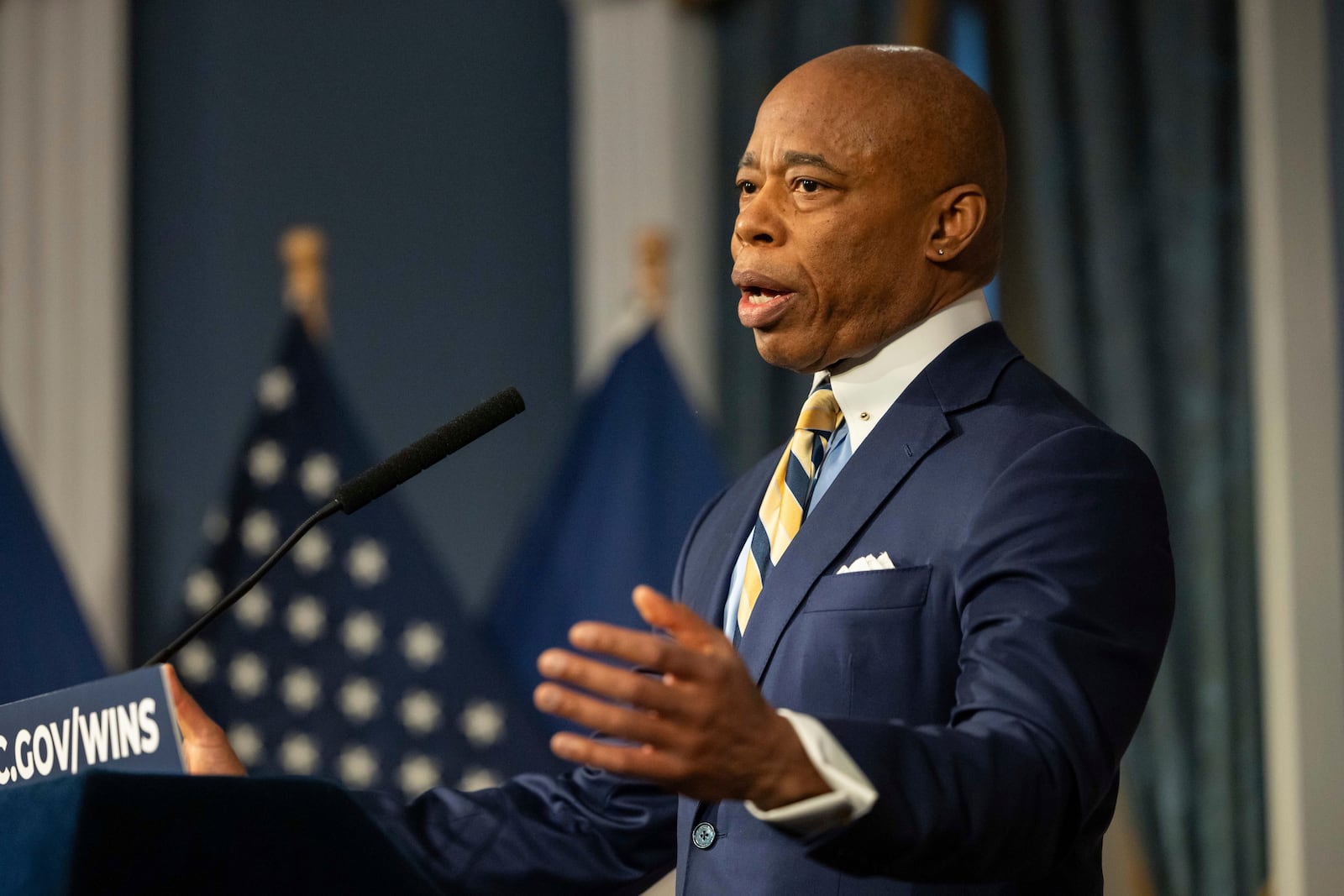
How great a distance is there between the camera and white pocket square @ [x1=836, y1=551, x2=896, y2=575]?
1.38 m

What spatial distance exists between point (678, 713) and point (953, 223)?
82cm

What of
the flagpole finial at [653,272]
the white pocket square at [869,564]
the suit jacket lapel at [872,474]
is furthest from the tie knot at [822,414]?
the flagpole finial at [653,272]

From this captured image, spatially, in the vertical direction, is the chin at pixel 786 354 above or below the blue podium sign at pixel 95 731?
above

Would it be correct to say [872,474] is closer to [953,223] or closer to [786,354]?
[786,354]

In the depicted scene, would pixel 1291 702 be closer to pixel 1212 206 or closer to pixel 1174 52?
pixel 1212 206

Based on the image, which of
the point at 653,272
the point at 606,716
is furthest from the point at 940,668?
the point at 653,272

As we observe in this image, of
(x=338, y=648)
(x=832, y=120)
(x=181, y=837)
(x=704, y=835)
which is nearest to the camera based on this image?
(x=181, y=837)

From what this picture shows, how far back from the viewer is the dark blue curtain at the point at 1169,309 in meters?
3.13

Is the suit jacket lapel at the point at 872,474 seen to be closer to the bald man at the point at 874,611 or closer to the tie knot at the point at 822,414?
the bald man at the point at 874,611

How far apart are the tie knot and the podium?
681 mm

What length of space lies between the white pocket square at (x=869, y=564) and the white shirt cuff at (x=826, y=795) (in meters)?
0.40

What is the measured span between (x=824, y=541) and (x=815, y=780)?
47 cm

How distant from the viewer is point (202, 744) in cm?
146

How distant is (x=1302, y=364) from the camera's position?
3025 millimetres
